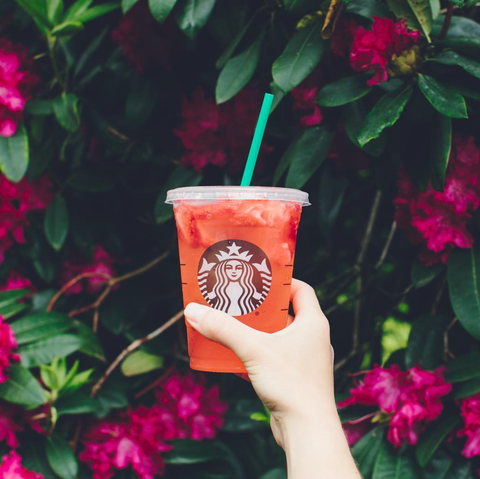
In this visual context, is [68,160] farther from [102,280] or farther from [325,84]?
[325,84]

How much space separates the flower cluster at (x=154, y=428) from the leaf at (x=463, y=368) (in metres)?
0.63

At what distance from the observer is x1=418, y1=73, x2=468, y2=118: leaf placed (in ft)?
3.46

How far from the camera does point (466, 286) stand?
1.25m

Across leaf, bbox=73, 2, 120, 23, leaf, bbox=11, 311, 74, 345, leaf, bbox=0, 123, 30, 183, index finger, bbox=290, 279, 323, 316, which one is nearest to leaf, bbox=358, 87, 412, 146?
index finger, bbox=290, 279, 323, 316

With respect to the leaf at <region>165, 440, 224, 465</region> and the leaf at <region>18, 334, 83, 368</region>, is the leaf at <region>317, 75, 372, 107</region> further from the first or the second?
the leaf at <region>165, 440, 224, 465</region>

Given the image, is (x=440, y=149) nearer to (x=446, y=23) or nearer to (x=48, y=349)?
(x=446, y=23)

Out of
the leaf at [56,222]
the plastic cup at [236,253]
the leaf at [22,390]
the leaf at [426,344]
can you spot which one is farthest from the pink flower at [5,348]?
the leaf at [426,344]

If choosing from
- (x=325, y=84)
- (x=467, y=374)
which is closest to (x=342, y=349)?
(x=467, y=374)

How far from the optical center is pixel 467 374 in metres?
1.27

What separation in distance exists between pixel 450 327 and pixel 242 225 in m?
0.77

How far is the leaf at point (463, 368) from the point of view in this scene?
1261mm

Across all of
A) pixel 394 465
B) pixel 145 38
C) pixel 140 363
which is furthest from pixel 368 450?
pixel 145 38

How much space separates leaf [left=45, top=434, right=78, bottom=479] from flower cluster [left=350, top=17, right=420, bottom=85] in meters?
1.07

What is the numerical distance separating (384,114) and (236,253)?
0.42 m
